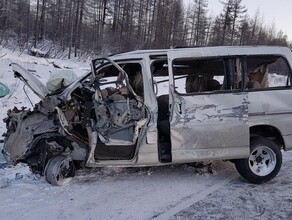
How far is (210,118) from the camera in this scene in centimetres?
560

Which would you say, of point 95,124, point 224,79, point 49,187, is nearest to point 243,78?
point 224,79

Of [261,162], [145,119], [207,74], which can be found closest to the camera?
[145,119]

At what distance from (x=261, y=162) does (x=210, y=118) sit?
50.7 inches

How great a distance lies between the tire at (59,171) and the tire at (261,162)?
2808 millimetres

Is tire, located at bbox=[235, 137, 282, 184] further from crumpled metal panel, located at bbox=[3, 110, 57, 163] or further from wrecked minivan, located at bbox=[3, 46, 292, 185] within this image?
crumpled metal panel, located at bbox=[3, 110, 57, 163]

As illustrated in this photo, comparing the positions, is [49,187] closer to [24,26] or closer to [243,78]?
[243,78]

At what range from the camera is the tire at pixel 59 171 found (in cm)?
530

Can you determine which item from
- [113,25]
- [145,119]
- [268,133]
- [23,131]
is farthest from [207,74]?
[113,25]

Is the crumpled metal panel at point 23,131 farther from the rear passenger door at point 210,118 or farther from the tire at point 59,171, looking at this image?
the rear passenger door at point 210,118

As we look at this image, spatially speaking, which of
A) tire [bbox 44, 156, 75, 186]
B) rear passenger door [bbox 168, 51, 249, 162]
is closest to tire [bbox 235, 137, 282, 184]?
rear passenger door [bbox 168, 51, 249, 162]

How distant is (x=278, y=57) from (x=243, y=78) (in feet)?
2.62

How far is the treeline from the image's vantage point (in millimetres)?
37531

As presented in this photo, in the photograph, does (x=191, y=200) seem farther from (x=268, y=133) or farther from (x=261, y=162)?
(x=268, y=133)

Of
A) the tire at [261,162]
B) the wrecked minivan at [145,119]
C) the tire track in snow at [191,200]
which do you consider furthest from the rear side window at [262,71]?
the tire track in snow at [191,200]
